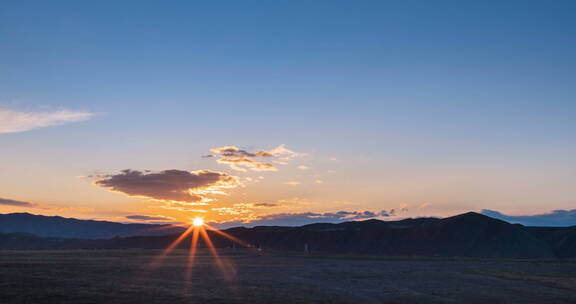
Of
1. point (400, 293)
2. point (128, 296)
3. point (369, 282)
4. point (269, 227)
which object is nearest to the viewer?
point (128, 296)

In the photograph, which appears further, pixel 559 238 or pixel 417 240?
pixel 417 240

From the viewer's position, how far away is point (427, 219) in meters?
141

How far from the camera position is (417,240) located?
120 metres

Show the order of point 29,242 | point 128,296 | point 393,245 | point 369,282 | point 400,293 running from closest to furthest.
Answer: point 128,296, point 400,293, point 369,282, point 393,245, point 29,242

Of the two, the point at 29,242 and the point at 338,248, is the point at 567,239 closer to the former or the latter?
the point at 338,248

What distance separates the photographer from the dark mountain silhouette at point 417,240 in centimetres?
10556

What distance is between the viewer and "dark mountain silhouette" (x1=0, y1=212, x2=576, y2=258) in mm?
105562

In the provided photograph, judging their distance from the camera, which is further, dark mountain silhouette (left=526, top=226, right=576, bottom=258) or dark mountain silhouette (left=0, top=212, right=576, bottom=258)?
dark mountain silhouette (left=0, top=212, right=576, bottom=258)

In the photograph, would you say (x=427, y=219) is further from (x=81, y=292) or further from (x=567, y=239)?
(x=81, y=292)

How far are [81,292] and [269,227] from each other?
15429 centimetres

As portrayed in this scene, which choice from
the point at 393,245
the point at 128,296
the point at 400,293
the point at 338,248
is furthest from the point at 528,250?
the point at 128,296

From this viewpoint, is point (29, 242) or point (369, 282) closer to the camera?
point (369, 282)

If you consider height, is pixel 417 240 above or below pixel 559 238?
below

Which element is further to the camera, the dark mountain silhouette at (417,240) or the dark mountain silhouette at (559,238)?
the dark mountain silhouette at (417,240)
